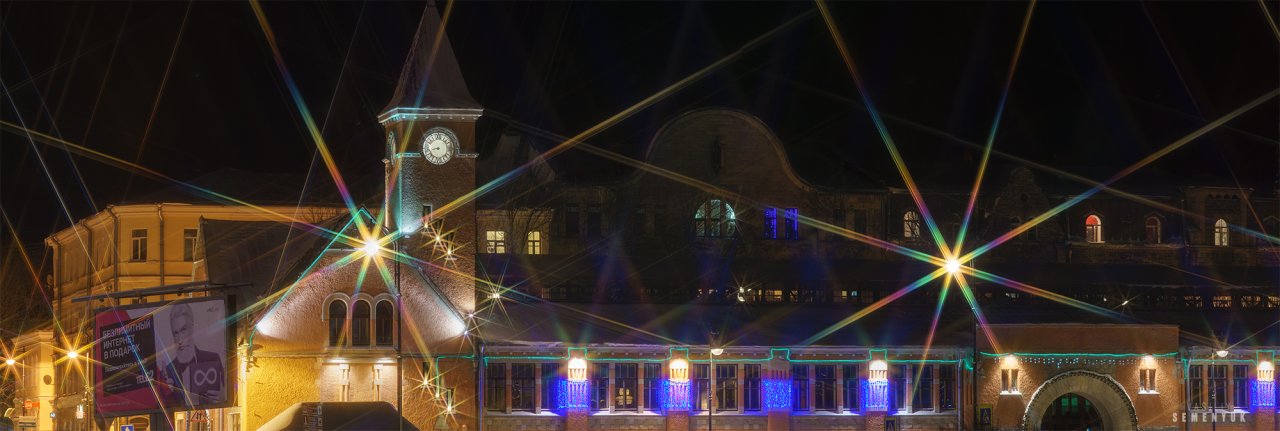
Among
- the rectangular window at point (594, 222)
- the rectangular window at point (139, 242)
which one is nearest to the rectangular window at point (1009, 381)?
the rectangular window at point (594, 222)

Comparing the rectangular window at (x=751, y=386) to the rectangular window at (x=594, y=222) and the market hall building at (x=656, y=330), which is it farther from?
the rectangular window at (x=594, y=222)

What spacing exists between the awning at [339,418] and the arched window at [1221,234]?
53.3 meters

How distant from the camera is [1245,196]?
8738cm

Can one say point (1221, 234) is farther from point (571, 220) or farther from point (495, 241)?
point (495, 241)

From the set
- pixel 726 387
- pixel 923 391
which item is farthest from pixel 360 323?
pixel 923 391

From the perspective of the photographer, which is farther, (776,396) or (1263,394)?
(1263,394)

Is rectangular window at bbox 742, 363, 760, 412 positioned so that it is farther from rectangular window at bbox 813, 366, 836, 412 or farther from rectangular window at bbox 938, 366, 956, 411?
rectangular window at bbox 938, 366, 956, 411

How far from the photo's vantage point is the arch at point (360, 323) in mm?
53750

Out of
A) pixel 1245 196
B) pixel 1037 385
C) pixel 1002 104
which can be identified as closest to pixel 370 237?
pixel 1037 385

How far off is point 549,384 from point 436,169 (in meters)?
8.19

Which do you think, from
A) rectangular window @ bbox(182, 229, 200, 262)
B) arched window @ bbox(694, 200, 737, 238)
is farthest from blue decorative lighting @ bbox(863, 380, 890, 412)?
rectangular window @ bbox(182, 229, 200, 262)

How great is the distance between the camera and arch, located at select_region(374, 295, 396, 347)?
53.9m

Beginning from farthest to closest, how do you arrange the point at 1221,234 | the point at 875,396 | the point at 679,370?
the point at 1221,234, the point at 875,396, the point at 679,370

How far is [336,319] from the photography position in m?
53.8
